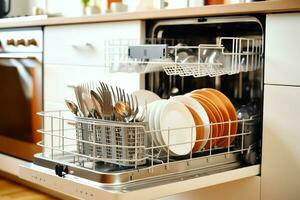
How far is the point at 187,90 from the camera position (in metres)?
2.11

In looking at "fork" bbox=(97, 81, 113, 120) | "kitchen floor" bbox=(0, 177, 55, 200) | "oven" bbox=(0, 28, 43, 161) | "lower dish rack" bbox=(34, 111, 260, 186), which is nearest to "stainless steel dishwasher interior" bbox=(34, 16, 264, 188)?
"lower dish rack" bbox=(34, 111, 260, 186)

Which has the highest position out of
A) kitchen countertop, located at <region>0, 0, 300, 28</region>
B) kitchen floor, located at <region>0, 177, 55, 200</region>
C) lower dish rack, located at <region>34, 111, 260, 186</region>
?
kitchen countertop, located at <region>0, 0, 300, 28</region>

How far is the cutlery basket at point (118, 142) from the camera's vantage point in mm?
1215

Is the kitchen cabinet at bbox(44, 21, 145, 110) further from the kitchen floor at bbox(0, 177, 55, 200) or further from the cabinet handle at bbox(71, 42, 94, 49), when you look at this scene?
the kitchen floor at bbox(0, 177, 55, 200)

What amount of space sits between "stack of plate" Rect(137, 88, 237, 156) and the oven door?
109 centimetres

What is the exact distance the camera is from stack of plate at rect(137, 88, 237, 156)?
53.9 inches

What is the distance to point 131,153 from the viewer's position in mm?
1230

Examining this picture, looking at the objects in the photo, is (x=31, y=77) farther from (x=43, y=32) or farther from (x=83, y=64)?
(x=83, y=64)

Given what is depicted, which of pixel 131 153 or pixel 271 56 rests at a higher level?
pixel 271 56

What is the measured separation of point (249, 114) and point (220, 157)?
8.3 inches

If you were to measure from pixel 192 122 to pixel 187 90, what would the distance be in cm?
67

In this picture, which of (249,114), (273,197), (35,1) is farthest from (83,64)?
(35,1)

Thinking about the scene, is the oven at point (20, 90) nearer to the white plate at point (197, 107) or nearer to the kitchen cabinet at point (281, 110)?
the white plate at point (197, 107)

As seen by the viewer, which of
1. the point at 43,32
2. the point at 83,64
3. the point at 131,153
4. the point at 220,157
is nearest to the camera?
the point at 131,153
